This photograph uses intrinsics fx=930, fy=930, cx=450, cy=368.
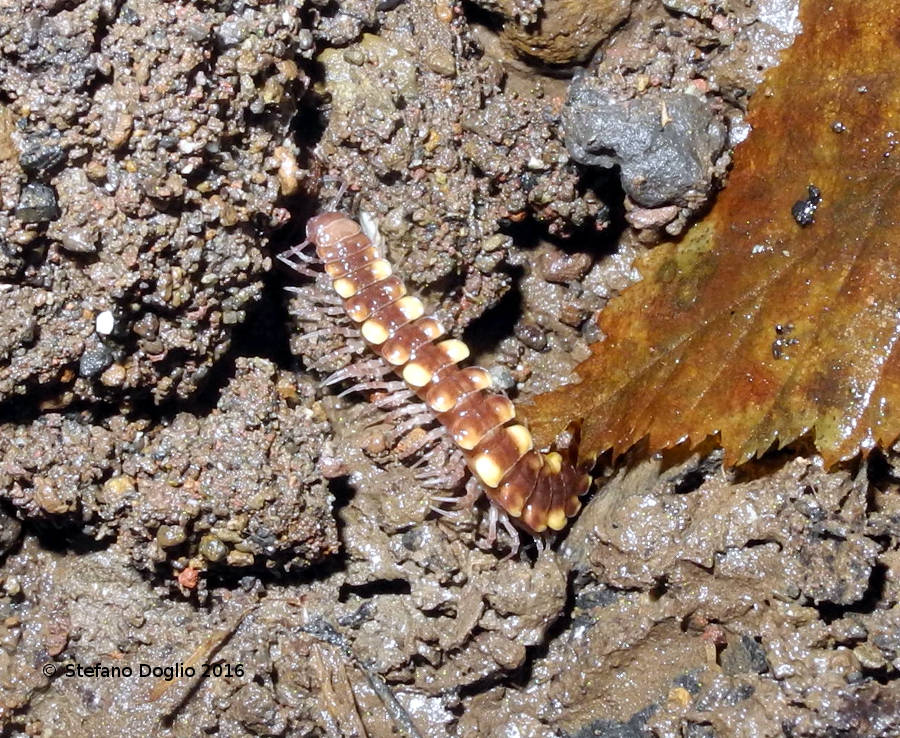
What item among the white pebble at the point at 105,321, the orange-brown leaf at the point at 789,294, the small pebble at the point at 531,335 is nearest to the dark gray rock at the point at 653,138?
the orange-brown leaf at the point at 789,294

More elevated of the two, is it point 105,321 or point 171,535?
point 105,321

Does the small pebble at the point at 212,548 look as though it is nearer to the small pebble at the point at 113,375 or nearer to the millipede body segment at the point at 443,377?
the small pebble at the point at 113,375

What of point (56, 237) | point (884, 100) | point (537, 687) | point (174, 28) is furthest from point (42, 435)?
point (884, 100)

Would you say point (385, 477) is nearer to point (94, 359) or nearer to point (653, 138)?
point (94, 359)

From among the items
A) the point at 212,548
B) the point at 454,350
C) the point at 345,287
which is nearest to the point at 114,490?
the point at 212,548

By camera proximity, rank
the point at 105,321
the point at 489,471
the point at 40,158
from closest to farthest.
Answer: the point at 40,158 < the point at 105,321 < the point at 489,471

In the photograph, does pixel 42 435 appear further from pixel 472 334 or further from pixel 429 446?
pixel 472 334

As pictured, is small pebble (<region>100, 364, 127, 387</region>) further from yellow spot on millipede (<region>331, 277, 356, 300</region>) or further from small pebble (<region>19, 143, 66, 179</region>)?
yellow spot on millipede (<region>331, 277, 356, 300</region>)
